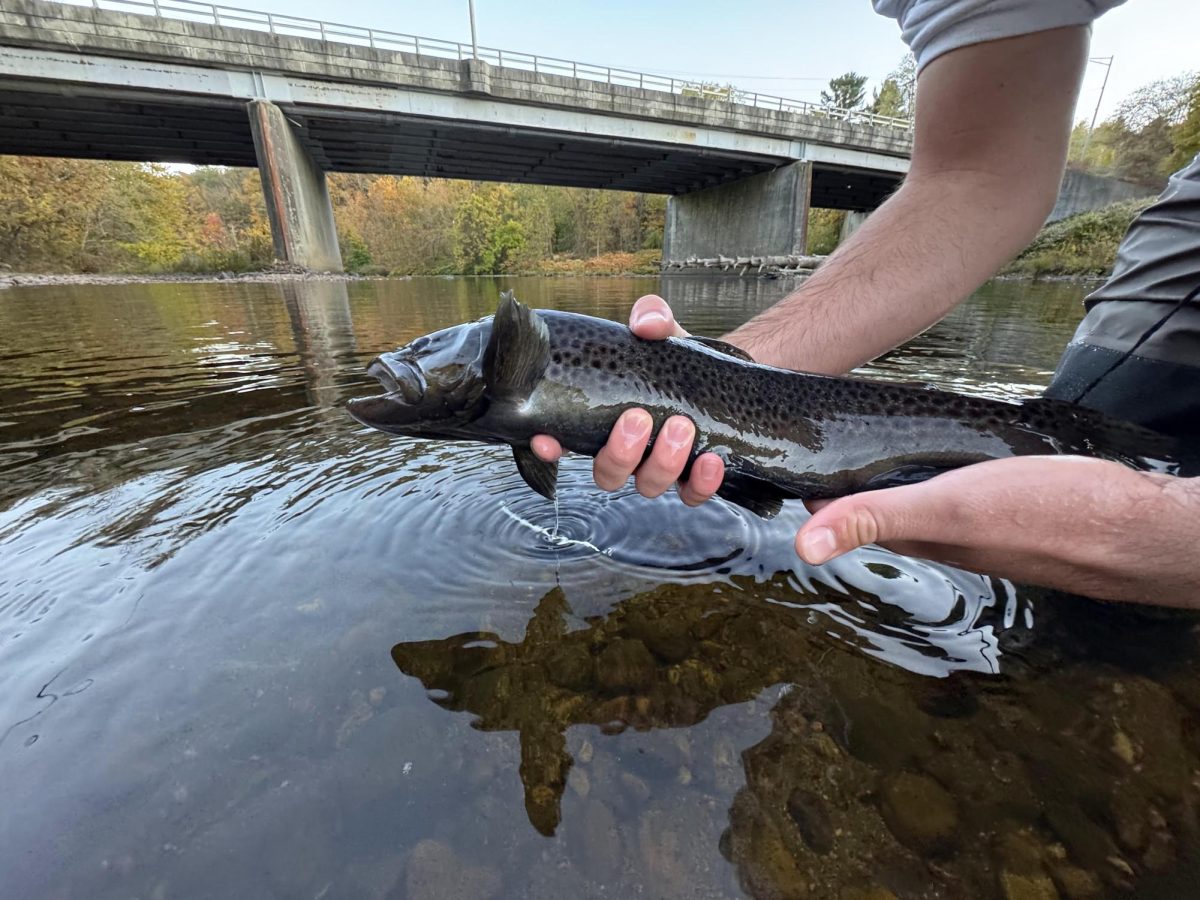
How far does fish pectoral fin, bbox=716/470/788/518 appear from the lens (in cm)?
276

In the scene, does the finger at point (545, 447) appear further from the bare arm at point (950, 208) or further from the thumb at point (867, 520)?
the bare arm at point (950, 208)

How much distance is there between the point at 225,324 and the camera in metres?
13.1

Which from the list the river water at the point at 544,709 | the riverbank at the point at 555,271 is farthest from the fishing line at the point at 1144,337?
the riverbank at the point at 555,271

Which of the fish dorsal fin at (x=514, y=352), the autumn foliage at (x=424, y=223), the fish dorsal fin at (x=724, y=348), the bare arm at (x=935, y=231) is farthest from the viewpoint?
the autumn foliage at (x=424, y=223)

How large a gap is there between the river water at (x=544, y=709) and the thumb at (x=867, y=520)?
31.3 inches

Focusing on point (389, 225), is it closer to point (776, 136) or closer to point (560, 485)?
point (776, 136)

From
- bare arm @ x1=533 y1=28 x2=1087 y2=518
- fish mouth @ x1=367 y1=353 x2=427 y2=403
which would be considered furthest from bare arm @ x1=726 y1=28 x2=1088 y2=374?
fish mouth @ x1=367 y1=353 x2=427 y2=403

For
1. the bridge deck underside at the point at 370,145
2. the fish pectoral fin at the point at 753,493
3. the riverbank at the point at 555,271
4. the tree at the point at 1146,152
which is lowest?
the fish pectoral fin at the point at 753,493

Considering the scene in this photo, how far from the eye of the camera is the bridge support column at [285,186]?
25.2m

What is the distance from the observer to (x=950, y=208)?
3223 millimetres

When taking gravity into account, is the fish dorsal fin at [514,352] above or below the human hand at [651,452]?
above

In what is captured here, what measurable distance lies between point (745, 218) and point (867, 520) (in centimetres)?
4433

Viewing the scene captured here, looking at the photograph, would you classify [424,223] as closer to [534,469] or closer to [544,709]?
[534,469]

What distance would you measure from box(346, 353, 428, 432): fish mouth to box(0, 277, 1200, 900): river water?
92 cm
